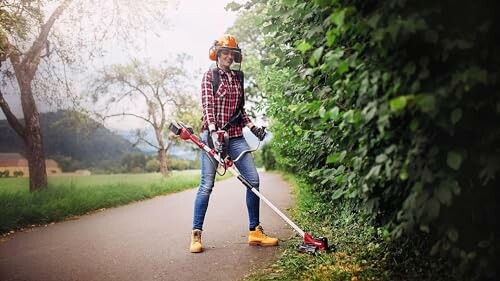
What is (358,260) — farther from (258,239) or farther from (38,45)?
(38,45)

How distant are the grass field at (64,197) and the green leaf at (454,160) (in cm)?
605

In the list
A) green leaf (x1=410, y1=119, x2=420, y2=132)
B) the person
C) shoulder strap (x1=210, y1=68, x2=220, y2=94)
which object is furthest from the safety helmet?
green leaf (x1=410, y1=119, x2=420, y2=132)

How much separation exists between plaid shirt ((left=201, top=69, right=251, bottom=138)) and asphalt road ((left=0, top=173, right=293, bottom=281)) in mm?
1347

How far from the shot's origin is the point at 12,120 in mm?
9336

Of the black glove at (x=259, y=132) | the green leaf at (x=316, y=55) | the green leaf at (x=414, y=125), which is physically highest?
the green leaf at (x=316, y=55)

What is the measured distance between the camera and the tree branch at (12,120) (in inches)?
359

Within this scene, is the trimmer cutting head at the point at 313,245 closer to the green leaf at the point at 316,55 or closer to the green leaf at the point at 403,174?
the green leaf at the point at 403,174

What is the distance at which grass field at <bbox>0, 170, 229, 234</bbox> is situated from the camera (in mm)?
6508

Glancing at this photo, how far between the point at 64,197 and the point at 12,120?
8.14 ft

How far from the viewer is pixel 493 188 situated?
2.17 metres

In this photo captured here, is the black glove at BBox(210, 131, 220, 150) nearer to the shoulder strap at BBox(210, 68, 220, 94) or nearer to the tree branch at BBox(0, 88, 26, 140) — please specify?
the shoulder strap at BBox(210, 68, 220, 94)

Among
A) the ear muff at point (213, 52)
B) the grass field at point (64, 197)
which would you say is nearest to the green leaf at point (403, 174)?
the ear muff at point (213, 52)

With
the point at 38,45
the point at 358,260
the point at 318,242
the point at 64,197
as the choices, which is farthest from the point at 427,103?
the point at 38,45

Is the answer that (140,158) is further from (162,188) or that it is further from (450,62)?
(450,62)
